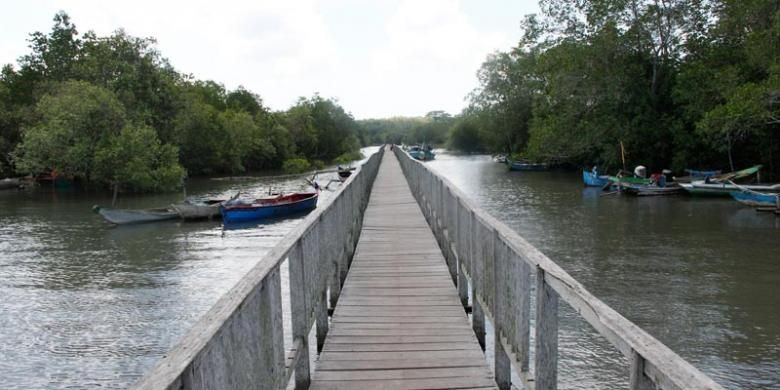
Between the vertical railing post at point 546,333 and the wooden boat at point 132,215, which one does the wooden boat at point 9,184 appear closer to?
the wooden boat at point 132,215

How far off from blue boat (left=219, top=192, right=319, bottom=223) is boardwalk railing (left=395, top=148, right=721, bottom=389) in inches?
648

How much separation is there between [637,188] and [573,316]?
60.9 ft

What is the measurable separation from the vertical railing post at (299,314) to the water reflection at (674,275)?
15.3 feet

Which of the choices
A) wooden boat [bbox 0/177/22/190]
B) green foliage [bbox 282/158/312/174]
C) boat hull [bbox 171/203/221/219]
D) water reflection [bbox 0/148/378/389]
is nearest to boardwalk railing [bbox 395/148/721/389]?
water reflection [bbox 0/148/378/389]

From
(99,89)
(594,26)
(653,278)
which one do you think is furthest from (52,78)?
(653,278)

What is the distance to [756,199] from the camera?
20.9 m

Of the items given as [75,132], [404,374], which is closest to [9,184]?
[75,132]

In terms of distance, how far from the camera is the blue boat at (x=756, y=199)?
20.1 meters

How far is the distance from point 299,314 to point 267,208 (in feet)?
65.2

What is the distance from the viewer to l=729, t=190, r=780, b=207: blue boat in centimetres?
2009

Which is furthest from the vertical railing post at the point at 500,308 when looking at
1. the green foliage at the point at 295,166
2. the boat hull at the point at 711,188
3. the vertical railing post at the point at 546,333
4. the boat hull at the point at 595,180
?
the green foliage at the point at 295,166

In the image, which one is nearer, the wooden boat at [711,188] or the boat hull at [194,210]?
the boat hull at [194,210]

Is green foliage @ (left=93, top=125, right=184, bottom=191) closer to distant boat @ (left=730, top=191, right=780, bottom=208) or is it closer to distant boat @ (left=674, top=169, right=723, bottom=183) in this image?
distant boat @ (left=674, top=169, right=723, bottom=183)

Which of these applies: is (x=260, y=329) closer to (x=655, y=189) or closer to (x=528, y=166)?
(x=655, y=189)
